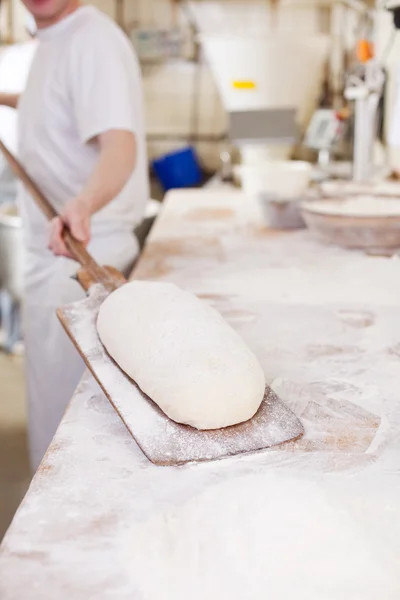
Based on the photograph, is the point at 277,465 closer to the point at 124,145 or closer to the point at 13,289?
the point at 124,145

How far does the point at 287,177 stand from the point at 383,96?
1171 millimetres

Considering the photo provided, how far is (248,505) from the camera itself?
0.69 m

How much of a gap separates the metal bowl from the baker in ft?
1.71

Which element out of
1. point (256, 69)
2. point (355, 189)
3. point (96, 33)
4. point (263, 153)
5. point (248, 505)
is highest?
point (96, 33)

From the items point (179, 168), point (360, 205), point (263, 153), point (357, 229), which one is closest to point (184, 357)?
point (357, 229)

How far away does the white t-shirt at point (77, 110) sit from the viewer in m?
1.72

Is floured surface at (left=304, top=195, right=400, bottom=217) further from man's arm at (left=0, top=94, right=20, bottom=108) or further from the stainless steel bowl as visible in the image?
the stainless steel bowl

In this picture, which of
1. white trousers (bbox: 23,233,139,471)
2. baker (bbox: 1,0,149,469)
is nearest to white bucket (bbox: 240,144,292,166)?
baker (bbox: 1,0,149,469)

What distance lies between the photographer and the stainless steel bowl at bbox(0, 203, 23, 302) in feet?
10.7

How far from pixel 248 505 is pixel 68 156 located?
140cm

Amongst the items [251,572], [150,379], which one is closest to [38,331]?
[150,379]

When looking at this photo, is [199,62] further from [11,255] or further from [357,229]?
[357,229]

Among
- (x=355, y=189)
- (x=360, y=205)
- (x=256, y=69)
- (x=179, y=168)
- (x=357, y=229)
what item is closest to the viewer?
(x=357, y=229)

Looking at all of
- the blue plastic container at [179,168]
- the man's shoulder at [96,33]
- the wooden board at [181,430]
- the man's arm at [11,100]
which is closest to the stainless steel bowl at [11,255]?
the man's arm at [11,100]
